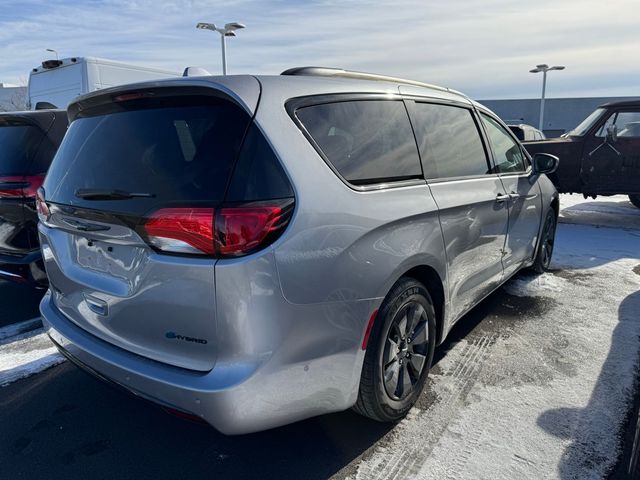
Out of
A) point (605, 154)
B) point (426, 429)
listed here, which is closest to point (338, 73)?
point (426, 429)

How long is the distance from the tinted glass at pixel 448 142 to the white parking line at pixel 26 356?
2.94 meters

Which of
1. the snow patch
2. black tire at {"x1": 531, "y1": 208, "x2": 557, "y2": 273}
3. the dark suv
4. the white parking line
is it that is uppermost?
the dark suv

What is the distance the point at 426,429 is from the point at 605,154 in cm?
769

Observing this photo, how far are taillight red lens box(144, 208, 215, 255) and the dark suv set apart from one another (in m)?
2.48

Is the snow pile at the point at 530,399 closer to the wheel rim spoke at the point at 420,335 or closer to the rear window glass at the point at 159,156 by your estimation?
the wheel rim spoke at the point at 420,335

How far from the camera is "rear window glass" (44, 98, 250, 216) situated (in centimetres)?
202

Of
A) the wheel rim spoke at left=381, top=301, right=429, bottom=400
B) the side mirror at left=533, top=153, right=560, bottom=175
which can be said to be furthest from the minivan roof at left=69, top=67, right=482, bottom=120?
the side mirror at left=533, top=153, right=560, bottom=175

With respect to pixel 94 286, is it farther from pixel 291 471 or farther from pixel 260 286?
pixel 291 471

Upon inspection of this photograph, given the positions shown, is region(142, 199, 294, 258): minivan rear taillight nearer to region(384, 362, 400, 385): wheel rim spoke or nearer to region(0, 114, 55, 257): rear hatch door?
region(384, 362, 400, 385): wheel rim spoke

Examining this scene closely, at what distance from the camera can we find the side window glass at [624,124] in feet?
28.0

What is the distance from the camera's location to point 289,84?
89.7 inches

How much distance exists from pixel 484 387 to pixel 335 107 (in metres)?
1.99

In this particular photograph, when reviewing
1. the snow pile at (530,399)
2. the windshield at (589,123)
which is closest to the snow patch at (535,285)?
the snow pile at (530,399)

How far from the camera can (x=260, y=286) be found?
6.30ft
